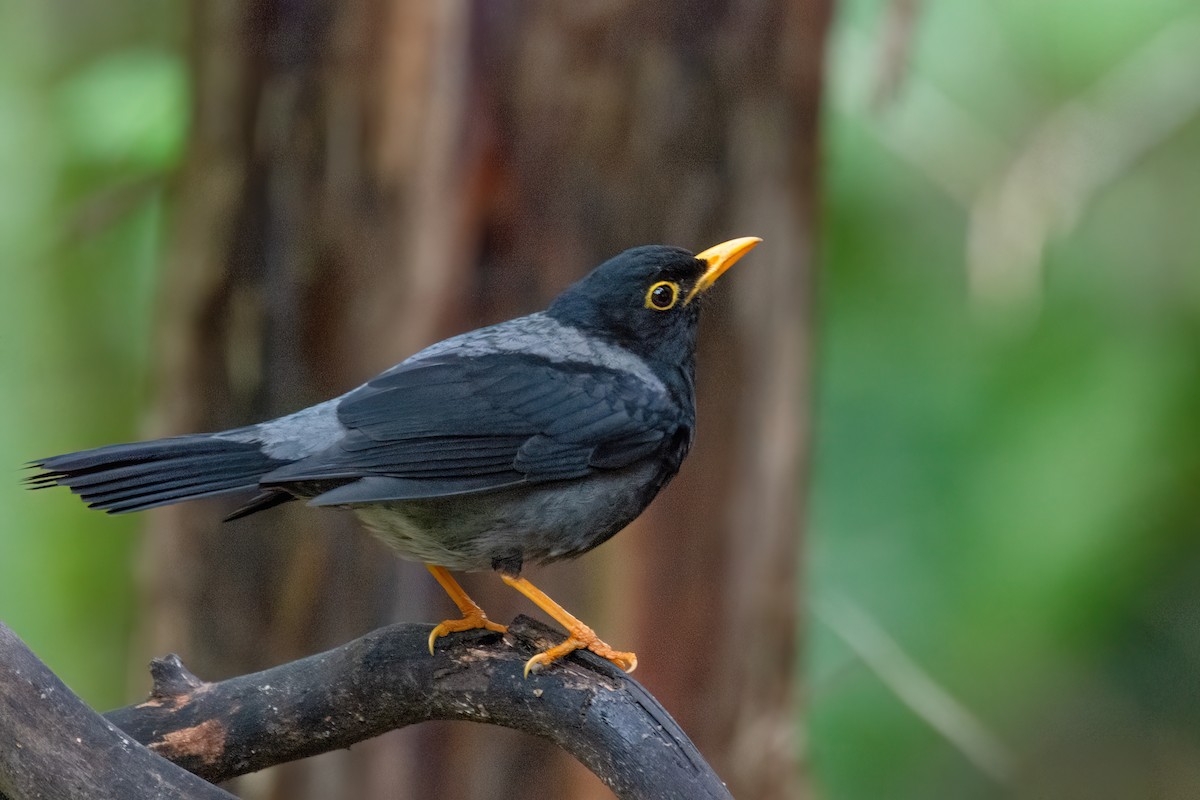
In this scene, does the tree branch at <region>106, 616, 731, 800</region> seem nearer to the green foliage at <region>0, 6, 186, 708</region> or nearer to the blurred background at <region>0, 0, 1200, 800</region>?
the blurred background at <region>0, 0, 1200, 800</region>

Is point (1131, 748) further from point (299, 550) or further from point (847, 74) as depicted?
point (299, 550)

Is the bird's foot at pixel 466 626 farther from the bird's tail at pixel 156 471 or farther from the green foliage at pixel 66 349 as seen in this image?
the green foliage at pixel 66 349

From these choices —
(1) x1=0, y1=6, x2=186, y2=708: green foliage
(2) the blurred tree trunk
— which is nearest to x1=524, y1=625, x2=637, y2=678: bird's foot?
(2) the blurred tree trunk

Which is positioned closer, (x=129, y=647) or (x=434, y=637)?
(x=434, y=637)

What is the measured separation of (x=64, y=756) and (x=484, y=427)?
1175 mm

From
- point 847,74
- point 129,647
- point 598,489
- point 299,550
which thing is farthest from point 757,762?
point 847,74

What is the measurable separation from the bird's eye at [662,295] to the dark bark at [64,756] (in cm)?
170

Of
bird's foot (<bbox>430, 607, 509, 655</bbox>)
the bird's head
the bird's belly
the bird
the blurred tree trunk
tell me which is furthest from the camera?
the blurred tree trunk

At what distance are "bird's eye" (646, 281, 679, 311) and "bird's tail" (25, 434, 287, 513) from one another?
1129 mm

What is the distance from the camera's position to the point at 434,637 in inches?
116

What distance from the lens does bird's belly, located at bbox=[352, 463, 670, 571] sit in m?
3.09

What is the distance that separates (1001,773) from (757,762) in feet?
11.6

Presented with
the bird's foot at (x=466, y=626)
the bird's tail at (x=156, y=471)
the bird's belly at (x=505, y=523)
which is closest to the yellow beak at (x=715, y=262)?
the bird's belly at (x=505, y=523)

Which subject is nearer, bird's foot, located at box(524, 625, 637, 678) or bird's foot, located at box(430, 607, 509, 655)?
bird's foot, located at box(524, 625, 637, 678)
